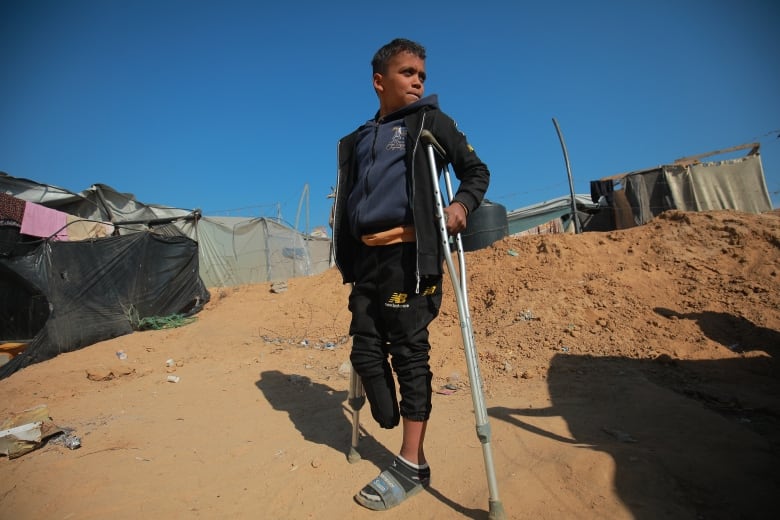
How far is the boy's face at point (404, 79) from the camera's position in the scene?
2043 mm

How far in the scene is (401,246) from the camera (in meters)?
1.88

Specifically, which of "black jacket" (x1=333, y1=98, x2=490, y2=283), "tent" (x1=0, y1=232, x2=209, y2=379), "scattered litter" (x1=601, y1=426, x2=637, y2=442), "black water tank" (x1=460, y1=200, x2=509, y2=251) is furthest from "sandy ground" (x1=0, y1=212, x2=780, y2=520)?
"black water tank" (x1=460, y1=200, x2=509, y2=251)

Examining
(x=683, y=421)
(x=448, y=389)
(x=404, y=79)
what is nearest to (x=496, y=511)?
(x=683, y=421)

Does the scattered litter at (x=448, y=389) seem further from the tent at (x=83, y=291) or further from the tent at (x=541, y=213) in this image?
the tent at (x=541, y=213)

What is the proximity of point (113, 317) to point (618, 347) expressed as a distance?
7.37m

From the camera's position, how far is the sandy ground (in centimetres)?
163

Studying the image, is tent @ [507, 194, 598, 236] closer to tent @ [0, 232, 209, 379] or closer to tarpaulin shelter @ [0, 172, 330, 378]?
tarpaulin shelter @ [0, 172, 330, 378]

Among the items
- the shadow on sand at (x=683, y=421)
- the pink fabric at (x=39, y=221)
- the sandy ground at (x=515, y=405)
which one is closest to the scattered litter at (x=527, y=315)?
the sandy ground at (x=515, y=405)

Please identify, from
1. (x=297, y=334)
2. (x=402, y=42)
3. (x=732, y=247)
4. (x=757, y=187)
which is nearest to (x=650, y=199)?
(x=757, y=187)

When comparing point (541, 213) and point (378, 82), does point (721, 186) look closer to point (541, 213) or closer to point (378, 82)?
point (541, 213)

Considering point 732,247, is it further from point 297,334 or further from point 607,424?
point 297,334

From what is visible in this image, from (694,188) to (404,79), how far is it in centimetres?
1079

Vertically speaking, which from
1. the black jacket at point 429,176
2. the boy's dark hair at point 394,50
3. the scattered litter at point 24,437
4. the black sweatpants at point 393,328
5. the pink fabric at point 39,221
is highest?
the pink fabric at point 39,221

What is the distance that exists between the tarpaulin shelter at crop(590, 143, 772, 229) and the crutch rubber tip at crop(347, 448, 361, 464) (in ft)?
35.7
